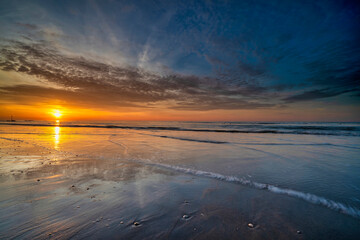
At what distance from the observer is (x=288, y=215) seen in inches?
121

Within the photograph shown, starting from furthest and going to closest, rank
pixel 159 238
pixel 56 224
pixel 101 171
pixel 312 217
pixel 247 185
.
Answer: pixel 101 171
pixel 247 185
pixel 312 217
pixel 56 224
pixel 159 238

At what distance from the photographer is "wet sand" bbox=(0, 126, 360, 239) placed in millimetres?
2572

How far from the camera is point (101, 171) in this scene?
5.75 metres

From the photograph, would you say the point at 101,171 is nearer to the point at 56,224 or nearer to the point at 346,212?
the point at 56,224

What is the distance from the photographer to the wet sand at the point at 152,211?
2572 mm

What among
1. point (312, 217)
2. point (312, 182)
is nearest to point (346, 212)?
point (312, 217)

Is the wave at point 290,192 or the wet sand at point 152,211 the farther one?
the wave at point 290,192

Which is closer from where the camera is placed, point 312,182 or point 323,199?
point 323,199

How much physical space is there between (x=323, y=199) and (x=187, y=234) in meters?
3.48

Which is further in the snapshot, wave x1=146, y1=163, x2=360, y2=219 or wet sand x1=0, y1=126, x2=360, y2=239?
wave x1=146, y1=163, x2=360, y2=219

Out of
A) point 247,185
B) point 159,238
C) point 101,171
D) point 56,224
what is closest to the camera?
point 159,238

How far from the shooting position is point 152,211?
321cm

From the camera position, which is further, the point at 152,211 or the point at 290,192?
the point at 290,192

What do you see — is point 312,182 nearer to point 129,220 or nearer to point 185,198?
point 185,198
